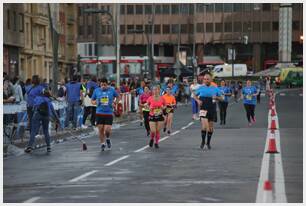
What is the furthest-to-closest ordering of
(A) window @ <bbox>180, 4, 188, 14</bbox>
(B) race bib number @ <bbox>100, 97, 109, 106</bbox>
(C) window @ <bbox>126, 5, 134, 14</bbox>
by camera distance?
(C) window @ <bbox>126, 5, 134, 14</bbox>
(A) window @ <bbox>180, 4, 188, 14</bbox>
(B) race bib number @ <bbox>100, 97, 109, 106</bbox>

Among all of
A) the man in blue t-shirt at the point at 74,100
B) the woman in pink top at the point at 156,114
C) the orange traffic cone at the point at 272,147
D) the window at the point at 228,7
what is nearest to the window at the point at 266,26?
the window at the point at 228,7

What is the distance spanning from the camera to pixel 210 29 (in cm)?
12925

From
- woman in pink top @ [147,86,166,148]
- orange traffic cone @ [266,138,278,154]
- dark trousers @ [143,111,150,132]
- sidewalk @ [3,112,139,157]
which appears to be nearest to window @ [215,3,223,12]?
sidewalk @ [3,112,139,157]

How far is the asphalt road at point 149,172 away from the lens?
1182 cm

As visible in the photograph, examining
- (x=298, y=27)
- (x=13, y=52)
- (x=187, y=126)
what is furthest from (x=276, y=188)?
(x=298, y=27)

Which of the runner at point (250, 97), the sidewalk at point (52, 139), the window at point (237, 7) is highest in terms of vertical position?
the window at point (237, 7)

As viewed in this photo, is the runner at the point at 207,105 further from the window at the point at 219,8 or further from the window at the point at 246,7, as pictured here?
the window at the point at 219,8

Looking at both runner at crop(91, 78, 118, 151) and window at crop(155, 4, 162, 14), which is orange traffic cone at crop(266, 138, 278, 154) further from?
window at crop(155, 4, 162, 14)

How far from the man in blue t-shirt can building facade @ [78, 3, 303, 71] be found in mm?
95808

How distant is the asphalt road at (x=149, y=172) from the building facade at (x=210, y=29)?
10305cm

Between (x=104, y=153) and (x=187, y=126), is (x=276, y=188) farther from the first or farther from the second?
(x=187, y=126)

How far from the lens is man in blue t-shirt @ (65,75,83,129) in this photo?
2850cm

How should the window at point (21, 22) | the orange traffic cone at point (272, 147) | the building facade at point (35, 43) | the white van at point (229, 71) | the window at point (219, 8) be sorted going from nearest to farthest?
the orange traffic cone at point (272, 147) → the window at point (21, 22) → the building facade at point (35, 43) → the white van at point (229, 71) → the window at point (219, 8)

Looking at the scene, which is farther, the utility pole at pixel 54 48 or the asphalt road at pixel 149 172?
the utility pole at pixel 54 48
